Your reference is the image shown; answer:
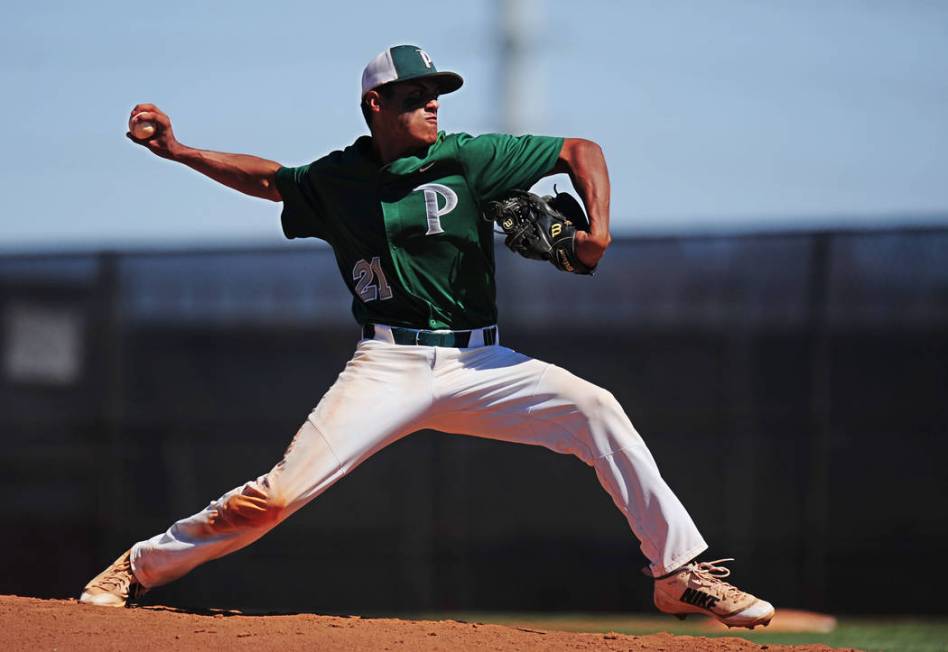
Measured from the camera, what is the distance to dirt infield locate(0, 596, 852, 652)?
4273 millimetres

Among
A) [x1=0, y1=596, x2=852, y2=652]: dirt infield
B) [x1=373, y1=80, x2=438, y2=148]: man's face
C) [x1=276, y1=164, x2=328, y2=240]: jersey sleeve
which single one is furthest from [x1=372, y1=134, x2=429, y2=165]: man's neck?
[x1=0, y1=596, x2=852, y2=652]: dirt infield

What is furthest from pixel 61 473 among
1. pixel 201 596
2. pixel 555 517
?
pixel 555 517

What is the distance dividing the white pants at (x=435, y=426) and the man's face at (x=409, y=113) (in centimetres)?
77

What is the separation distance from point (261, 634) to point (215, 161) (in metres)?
1.83

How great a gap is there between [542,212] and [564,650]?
1.55m

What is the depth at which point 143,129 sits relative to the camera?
505cm

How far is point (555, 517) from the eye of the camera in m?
8.66

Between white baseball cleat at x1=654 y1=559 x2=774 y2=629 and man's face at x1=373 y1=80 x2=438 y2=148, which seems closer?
white baseball cleat at x1=654 y1=559 x2=774 y2=629

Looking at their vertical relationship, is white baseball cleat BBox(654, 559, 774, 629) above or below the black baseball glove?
below

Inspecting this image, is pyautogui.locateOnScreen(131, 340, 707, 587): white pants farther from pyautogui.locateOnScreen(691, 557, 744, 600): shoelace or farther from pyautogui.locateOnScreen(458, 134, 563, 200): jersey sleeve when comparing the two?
pyautogui.locateOnScreen(458, 134, 563, 200): jersey sleeve

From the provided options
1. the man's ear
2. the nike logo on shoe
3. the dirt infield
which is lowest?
the dirt infield

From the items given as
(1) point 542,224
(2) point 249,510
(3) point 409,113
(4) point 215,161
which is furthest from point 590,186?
(2) point 249,510

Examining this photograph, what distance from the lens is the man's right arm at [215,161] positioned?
5098 mm

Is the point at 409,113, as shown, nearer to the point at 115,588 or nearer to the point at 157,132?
the point at 157,132
